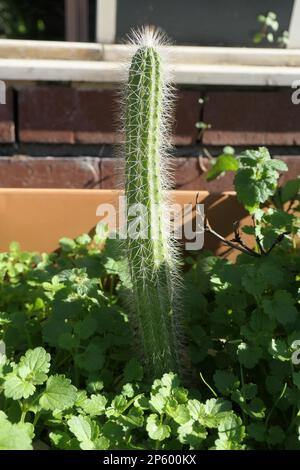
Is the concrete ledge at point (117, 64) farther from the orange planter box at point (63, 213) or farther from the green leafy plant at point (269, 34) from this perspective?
the orange planter box at point (63, 213)

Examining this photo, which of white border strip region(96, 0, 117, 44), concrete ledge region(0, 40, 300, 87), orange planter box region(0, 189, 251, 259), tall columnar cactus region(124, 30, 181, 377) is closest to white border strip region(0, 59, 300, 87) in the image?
concrete ledge region(0, 40, 300, 87)

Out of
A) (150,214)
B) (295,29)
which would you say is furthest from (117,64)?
(150,214)

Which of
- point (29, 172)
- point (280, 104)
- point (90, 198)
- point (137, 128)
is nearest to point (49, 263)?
point (90, 198)

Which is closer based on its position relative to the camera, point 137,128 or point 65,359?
point 137,128

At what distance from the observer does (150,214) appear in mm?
1117

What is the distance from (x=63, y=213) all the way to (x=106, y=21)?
0.59 metres

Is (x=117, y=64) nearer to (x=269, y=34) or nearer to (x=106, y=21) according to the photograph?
(x=106, y=21)

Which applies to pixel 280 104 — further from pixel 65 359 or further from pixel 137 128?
pixel 65 359

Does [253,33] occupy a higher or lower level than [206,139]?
higher

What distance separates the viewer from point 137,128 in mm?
1102

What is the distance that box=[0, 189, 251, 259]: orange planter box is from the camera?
5.47 feet

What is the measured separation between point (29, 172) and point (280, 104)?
789 mm

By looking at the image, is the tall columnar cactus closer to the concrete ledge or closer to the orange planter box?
the orange planter box

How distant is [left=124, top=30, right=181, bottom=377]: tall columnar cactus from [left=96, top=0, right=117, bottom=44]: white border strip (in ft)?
2.11
